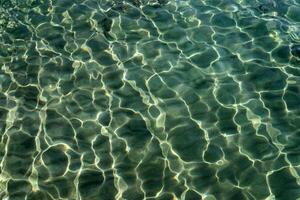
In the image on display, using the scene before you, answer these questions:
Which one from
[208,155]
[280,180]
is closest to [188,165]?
[208,155]

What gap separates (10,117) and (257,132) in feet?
12.5

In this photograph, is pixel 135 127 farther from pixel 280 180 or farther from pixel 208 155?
pixel 280 180

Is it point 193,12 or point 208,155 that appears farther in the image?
point 193,12

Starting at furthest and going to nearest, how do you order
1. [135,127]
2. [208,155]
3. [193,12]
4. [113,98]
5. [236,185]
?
1. [193,12]
2. [113,98]
3. [135,127]
4. [208,155]
5. [236,185]

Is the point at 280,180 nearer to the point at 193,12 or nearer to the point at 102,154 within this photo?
the point at 102,154

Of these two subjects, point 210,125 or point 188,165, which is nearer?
point 188,165

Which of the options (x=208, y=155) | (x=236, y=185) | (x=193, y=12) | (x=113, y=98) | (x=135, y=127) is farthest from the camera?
(x=193, y=12)

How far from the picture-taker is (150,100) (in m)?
7.23

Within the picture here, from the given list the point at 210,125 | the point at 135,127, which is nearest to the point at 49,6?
the point at 135,127

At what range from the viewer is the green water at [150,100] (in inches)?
243

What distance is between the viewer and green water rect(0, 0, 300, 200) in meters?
6.18

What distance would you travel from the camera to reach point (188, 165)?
6.31 m

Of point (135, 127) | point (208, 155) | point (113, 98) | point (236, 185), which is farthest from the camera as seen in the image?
point (113, 98)

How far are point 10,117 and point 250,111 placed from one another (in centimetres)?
376
